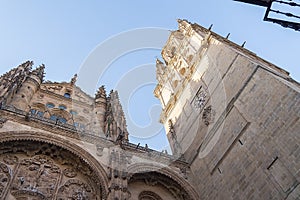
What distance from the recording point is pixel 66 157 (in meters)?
13.5

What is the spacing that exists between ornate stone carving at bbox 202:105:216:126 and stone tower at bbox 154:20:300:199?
0.02m

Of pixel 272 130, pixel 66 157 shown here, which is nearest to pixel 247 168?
pixel 272 130

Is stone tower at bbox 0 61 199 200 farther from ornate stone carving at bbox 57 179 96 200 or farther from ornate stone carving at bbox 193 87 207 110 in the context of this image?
ornate stone carving at bbox 193 87 207 110

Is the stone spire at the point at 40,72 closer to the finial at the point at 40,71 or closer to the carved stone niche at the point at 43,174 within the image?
the finial at the point at 40,71

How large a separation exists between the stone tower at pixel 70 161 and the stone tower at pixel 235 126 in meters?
1.58

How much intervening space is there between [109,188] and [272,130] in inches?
251

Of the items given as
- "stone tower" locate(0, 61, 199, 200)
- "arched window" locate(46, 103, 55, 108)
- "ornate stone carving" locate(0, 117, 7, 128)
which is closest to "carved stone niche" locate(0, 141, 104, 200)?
"stone tower" locate(0, 61, 199, 200)

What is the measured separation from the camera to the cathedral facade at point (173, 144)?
1191 centimetres

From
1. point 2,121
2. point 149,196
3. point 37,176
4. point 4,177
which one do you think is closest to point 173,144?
point 149,196

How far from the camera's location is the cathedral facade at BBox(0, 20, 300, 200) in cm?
1191

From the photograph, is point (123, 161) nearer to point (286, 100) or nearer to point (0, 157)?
point (0, 157)

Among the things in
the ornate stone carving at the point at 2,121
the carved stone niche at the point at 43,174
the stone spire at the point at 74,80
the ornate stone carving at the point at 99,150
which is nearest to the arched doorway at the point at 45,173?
the carved stone niche at the point at 43,174

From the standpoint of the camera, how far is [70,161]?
1352 cm

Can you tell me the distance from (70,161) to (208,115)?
7683mm
